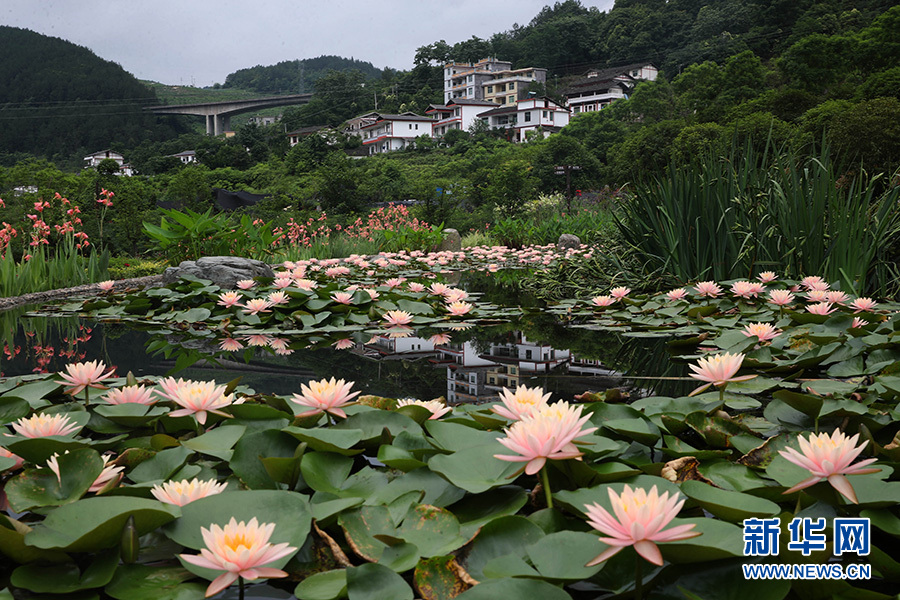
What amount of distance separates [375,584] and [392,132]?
50.5 m

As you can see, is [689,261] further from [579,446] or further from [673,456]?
[579,446]

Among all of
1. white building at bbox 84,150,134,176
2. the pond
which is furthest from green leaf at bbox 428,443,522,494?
white building at bbox 84,150,134,176

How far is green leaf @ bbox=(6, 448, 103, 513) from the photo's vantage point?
80 cm

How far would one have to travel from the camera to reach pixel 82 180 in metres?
16.6

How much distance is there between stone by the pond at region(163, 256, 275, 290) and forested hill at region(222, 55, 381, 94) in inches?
2863

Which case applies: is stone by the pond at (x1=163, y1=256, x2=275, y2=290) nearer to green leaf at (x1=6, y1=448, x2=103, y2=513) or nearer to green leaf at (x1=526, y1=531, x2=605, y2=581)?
green leaf at (x1=6, y1=448, x2=103, y2=513)

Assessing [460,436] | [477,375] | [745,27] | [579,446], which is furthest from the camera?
[745,27]

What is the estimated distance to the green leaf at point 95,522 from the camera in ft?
2.13

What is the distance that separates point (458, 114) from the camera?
50219mm

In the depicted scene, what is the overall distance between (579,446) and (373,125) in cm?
5224

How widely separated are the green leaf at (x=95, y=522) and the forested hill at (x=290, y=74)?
76.5 m

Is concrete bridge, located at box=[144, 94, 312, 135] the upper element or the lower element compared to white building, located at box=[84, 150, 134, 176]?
upper

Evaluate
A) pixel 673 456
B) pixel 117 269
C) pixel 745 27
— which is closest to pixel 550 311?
pixel 673 456

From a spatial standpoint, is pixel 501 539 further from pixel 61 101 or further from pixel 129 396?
pixel 61 101
